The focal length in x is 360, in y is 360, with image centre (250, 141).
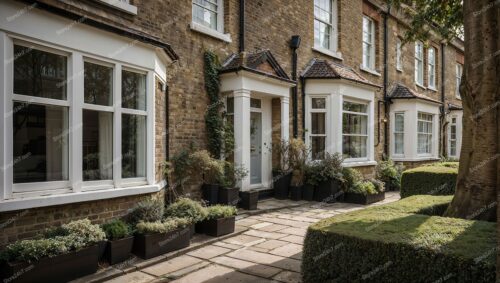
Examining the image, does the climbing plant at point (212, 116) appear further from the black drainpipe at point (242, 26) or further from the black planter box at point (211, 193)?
the black drainpipe at point (242, 26)

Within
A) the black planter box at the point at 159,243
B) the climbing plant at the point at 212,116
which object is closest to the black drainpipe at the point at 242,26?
the climbing plant at the point at 212,116

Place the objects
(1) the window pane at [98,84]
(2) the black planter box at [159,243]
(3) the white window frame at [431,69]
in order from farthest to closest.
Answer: (3) the white window frame at [431,69], (1) the window pane at [98,84], (2) the black planter box at [159,243]

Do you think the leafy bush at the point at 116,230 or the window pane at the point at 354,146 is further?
the window pane at the point at 354,146

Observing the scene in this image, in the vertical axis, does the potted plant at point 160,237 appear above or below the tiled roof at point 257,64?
below

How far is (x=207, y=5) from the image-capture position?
26.9 feet

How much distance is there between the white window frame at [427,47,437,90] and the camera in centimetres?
1725

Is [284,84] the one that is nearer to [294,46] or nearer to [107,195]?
[294,46]

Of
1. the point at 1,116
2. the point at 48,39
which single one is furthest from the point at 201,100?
the point at 1,116

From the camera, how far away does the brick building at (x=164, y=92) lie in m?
4.20

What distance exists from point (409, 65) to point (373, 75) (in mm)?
3320

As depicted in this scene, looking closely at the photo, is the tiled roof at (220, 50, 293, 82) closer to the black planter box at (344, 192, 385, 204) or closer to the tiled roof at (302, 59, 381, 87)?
the tiled roof at (302, 59, 381, 87)

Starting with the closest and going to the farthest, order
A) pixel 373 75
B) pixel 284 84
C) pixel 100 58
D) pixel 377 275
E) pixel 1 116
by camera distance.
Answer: pixel 377 275 → pixel 1 116 → pixel 100 58 → pixel 284 84 → pixel 373 75

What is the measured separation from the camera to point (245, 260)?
4707 millimetres

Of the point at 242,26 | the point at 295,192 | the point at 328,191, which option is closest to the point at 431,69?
the point at 328,191
